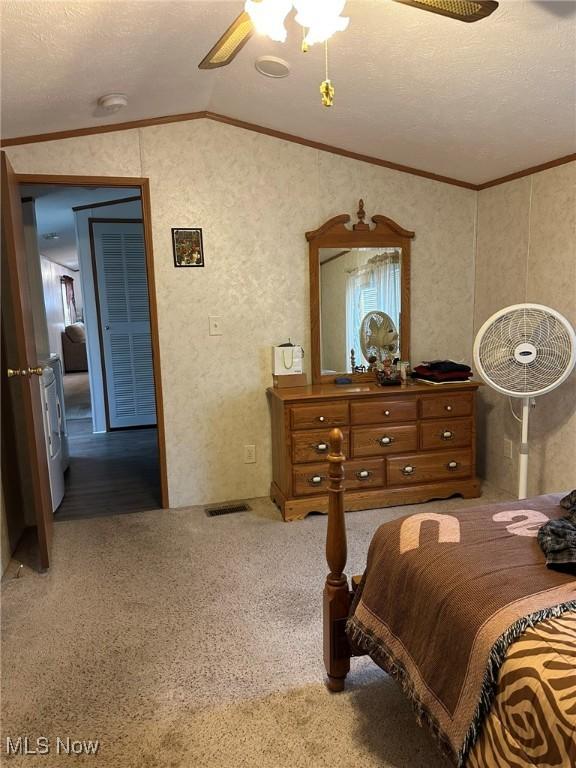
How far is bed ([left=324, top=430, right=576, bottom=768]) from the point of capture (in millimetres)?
1062

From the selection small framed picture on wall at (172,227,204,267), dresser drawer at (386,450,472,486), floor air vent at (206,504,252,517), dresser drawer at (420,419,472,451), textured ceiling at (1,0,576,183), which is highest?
textured ceiling at (1,0,576,183)

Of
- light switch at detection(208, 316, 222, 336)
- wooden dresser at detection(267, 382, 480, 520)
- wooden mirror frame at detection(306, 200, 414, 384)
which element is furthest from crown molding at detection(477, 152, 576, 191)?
light switch at detection(208, 316, 222, 336)

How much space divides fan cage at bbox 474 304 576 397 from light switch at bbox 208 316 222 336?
5.35ft

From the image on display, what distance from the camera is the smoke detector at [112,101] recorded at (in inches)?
105

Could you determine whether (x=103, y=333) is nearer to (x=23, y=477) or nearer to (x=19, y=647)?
(x=23, y=477)

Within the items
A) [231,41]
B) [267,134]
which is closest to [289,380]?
[267,134]

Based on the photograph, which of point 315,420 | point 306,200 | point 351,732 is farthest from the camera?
point 306,200

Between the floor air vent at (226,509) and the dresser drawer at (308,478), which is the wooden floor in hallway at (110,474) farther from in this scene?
the dresser drawer at (308,478)

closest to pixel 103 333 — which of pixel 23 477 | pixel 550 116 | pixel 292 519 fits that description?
pixel 23 477

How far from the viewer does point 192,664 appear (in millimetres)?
2006

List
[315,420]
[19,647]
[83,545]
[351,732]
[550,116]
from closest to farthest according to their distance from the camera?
[351,732]
[19,647]
[550,116]
[83,545]
[315,420]

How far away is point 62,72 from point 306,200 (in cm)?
172

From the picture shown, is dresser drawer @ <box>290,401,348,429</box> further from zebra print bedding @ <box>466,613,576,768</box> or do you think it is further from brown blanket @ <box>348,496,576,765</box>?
zebra print bedding @ <box>466,613,576,768</box>

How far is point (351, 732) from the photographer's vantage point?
1.67m
